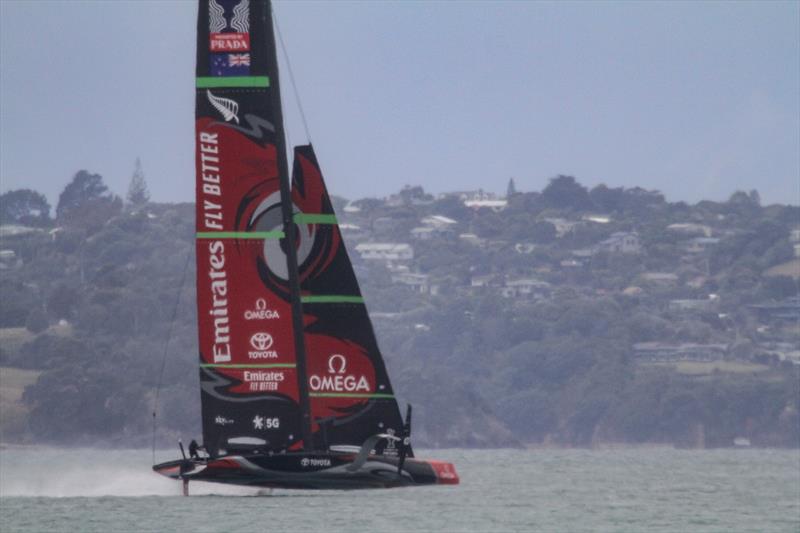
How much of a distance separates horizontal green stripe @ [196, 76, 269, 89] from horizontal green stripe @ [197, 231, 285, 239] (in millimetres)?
2144

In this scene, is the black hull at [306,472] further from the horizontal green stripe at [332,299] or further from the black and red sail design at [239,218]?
the horizontal green stripe at [332,299]

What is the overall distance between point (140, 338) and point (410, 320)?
1449 inches

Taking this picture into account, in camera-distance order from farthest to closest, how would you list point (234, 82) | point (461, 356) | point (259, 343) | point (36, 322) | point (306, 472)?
point (461, 356)
point (36, 322)
point (259, 343)
point (234, 82)
point (306, 472)

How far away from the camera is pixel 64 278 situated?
186m

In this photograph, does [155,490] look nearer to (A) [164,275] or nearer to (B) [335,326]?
(B) [335,326]

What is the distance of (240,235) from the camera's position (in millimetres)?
32281

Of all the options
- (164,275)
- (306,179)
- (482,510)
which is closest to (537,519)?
(482,510)

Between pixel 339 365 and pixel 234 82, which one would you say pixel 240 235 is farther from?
pixel 339 365

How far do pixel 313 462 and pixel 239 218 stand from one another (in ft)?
12.3

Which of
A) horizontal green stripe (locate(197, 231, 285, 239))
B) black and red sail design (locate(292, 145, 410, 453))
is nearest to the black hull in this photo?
black and red sail design (locate(292, 145, 410, 453))

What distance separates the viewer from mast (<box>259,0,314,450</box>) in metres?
32.2

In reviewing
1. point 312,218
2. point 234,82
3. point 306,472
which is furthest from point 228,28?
point 306,472

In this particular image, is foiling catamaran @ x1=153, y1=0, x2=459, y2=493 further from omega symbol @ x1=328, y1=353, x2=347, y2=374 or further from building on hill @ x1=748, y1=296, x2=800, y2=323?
building on hill @ x1=748, y1=296, x2=800, y2=323

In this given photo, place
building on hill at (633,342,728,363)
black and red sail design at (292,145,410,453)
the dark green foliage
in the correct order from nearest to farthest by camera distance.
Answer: black and red sail design at (292,145,410,453), the dark green foliage, building on hill at (633,342,728,363)
